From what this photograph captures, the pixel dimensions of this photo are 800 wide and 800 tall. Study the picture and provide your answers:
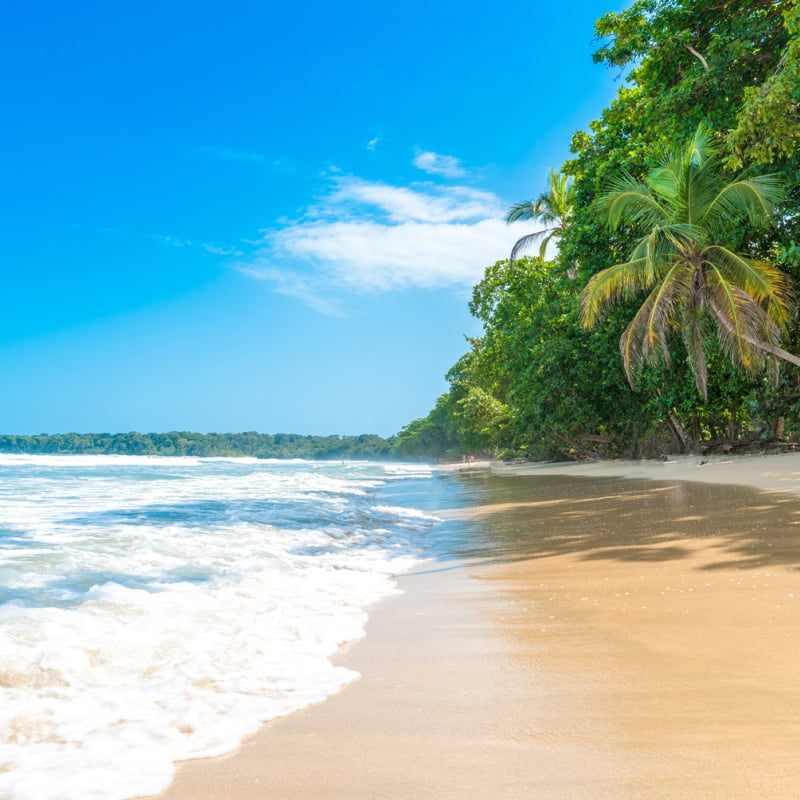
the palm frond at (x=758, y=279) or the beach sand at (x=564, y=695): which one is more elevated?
the palm frond at (x=758, y=279)

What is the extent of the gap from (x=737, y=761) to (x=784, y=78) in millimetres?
8921

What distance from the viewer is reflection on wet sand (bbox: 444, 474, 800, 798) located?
165 centimetres

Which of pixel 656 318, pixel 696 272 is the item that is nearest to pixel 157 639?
pixel 656 318

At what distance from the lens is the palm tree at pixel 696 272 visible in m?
12.7

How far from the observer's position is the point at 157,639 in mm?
3174

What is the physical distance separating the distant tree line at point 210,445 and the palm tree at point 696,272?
3335 inches

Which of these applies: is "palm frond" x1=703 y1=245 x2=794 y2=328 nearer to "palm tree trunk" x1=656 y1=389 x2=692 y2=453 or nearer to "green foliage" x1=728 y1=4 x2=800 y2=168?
"green foliage" x1=728 y1=4 x2=800 y2=168

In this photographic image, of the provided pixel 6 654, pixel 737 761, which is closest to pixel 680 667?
pixel 737 761

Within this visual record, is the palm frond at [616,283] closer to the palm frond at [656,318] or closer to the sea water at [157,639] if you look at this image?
the palm frond at [656,318]

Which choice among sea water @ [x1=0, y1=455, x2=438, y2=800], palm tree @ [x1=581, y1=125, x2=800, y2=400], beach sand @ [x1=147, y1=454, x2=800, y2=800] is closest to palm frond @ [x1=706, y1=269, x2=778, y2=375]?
palm tree @ [x1=581, y1=125, x2=800, y2=400]

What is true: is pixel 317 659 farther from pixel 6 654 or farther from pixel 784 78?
pixel 784 78

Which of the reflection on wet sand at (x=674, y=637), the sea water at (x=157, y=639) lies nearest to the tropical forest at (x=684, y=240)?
the reflection on wet sand at (x=674, y=637)

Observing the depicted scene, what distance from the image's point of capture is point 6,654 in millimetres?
2832

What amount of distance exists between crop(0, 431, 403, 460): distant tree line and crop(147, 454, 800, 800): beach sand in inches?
3733
